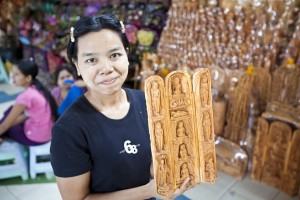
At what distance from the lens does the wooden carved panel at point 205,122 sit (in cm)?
103

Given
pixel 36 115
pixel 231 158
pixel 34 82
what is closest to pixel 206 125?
pixel 231 158

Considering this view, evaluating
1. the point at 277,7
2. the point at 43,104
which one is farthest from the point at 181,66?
the point at 43,104

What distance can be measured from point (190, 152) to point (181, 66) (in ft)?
6.65

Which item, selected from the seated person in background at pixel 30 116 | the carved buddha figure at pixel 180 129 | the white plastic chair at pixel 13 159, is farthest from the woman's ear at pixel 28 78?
the carved buddha figure at pixel 180 129

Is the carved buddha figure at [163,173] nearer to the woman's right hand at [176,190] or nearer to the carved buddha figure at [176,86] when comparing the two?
the woman's right hand at [176,190]

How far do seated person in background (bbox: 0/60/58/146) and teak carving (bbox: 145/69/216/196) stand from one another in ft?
5.18

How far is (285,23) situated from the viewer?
2518mm

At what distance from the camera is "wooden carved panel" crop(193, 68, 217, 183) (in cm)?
103

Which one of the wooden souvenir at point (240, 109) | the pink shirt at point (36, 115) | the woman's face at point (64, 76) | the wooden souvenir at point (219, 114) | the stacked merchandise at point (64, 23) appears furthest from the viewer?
the stacked merchandise at point (64, 23)

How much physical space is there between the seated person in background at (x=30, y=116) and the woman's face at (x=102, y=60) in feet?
5.05

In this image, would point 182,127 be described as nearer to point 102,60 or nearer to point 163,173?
point 163,173

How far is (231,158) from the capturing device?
2.49m

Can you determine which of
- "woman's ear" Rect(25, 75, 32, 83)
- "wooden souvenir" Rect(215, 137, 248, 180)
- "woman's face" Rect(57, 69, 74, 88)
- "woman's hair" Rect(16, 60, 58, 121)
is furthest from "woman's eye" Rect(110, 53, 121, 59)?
"woman's face" Rect(57, 69, 74, 88)

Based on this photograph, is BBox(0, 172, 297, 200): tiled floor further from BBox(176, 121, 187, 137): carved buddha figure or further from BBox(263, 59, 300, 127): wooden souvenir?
BBox(176, 121, 187, 137): carved buddha figure
